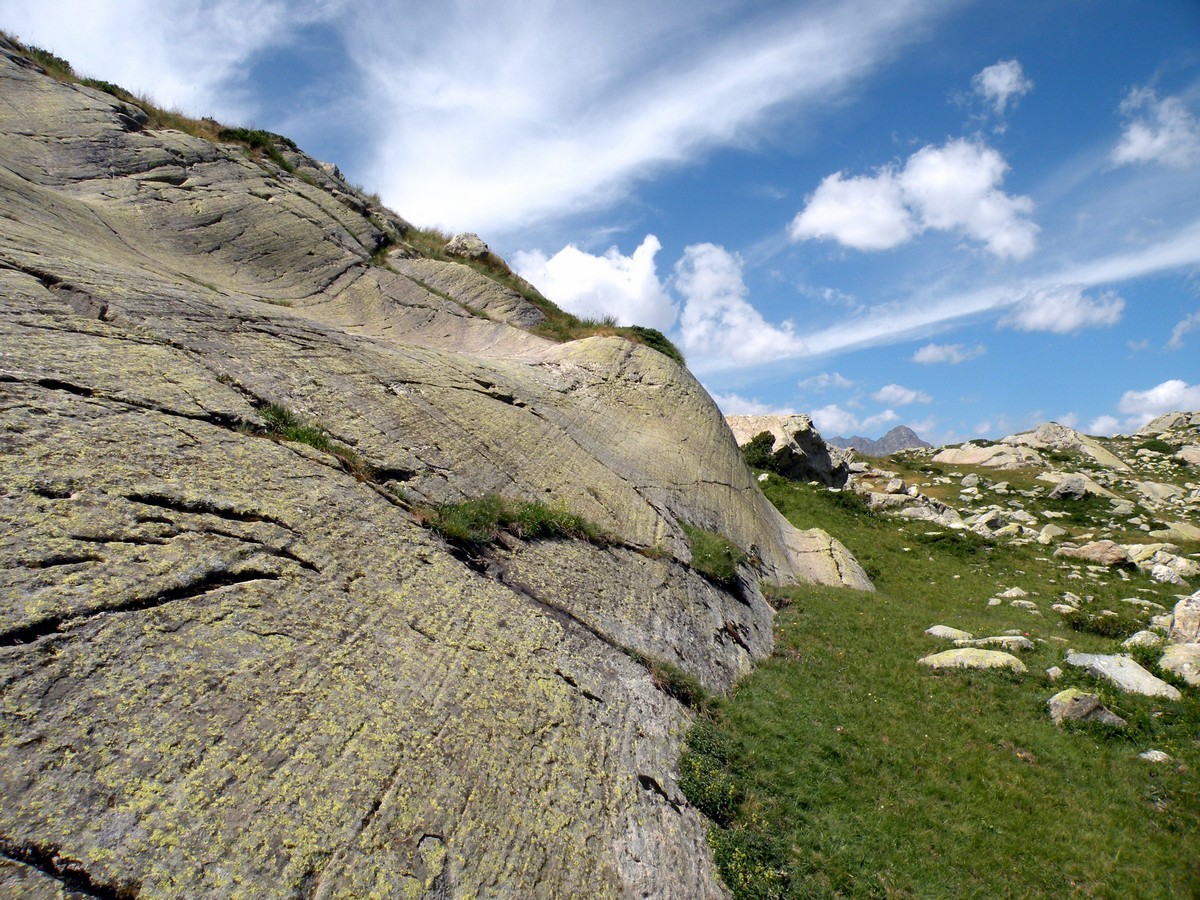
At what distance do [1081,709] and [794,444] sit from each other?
32.6m

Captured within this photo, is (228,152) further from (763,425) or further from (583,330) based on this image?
(763,425)

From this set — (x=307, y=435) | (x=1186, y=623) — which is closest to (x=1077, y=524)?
(x=1186, y=623)

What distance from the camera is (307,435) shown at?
1345 centimetres

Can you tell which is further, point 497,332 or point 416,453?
point 497,332

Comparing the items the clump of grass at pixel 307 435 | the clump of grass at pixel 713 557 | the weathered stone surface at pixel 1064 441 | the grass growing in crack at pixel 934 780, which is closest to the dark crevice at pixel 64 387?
the clump of grass at pixel 307 435

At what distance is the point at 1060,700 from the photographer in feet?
50.8

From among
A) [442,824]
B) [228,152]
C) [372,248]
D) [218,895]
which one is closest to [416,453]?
[442,824]

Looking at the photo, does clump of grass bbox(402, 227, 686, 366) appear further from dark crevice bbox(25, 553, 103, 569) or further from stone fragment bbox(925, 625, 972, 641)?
dark crevice bbox(25, 553, 103, 569)

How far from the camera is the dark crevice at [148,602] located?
668cm

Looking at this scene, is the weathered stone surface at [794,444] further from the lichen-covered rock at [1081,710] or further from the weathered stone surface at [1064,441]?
the weathered stone surface at [1064,441]

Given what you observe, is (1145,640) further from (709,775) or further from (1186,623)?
(709,775)

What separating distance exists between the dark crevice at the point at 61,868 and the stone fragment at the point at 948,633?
22546 millimetres

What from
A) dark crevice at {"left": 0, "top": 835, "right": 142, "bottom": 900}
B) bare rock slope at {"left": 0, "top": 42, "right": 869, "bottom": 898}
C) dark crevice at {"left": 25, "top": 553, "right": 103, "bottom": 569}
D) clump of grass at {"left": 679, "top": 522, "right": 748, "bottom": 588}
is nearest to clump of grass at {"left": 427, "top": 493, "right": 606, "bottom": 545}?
bare rock slope at {"left": 0, "top": 42, "right": 869, "bottom": 898}

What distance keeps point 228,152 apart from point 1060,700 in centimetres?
4347
